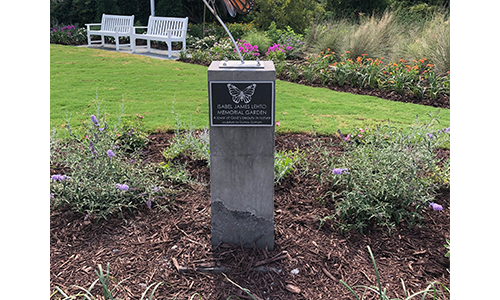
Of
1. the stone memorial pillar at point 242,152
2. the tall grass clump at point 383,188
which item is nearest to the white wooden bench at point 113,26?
the tall grass clump at point 383,188

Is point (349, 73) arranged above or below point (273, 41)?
below

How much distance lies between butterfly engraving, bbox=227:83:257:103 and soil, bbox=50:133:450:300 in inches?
45.4

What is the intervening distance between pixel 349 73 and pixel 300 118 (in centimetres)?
265

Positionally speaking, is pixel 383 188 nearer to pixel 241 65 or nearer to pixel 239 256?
pixel 239 256

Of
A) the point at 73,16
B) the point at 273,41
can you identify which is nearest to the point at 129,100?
the point at 273,41

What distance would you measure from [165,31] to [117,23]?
7.56 ft

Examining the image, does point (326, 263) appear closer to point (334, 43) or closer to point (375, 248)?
point (375, 248)

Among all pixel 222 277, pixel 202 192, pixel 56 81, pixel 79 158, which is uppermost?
pixel 56 81

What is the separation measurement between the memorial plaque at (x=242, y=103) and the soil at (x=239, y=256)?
3.32 feet

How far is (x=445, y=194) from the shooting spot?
4.00 metres

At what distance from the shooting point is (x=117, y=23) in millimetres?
13930

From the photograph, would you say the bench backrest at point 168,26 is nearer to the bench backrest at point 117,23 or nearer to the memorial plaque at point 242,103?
the bench backrest at point 117,23

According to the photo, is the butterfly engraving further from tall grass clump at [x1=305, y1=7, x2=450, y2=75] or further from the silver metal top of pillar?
tall grass clump at [x1=305, y1=7, x2=450, y2=75]

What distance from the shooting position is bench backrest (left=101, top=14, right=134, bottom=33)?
534 inches
